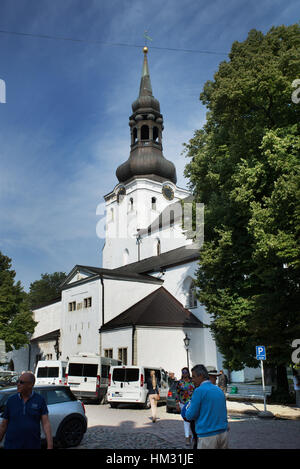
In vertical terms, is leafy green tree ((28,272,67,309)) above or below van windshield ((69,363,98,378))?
above

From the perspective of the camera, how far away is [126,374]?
18422 mm

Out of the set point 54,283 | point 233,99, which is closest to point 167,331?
point 233,99

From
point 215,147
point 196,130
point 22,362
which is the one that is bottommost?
point 22,362

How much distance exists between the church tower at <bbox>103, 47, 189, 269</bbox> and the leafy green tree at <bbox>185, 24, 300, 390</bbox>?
26.4 m

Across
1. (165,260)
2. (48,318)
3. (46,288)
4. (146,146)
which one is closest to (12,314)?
(48,318)

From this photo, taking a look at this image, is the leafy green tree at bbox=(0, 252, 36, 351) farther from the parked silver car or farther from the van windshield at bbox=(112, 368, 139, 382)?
the parked silver car

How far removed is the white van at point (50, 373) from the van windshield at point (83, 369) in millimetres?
1317

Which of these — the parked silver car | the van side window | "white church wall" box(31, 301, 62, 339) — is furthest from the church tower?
the parked silver car

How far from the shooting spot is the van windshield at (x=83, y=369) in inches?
811

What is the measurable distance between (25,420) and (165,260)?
34.5 metres

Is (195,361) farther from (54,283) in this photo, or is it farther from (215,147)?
(54,283)

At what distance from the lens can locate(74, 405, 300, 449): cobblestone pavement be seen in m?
9.36

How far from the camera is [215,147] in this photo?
21672 mm
